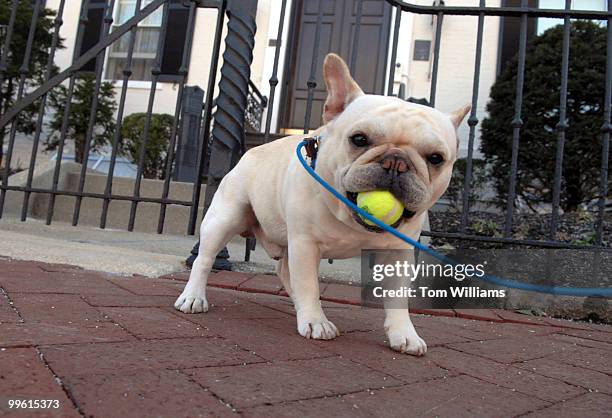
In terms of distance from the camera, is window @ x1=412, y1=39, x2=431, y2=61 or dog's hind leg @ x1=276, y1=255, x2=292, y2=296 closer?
dog's hind leg @ x1=276, y1=255, x2=292, y2=296

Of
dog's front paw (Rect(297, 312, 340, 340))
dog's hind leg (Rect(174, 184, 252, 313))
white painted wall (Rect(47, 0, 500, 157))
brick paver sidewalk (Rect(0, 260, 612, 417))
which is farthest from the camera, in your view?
white painted wall (Rect(47, 0, 500, 157))

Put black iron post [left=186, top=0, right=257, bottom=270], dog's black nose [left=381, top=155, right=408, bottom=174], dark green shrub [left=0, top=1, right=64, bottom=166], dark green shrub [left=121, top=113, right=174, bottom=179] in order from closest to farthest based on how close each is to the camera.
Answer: dog's black nose [left=381, top=155, right=408, bottom=174] → black iron post [left=186, top=0, right=257, bottom=270] → dark green shrub [left=121, top=113, right=174, bottom=179] → dark green shrub [left=0, top=1, right=64, bottom=166]

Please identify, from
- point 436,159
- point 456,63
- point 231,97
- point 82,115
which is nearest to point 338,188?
point 436,159

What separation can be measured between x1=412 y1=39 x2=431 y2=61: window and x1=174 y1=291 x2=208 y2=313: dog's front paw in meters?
7.36

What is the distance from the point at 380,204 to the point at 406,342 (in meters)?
0.48

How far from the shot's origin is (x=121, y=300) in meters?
1.69

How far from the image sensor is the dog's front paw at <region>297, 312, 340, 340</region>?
4.80 feet

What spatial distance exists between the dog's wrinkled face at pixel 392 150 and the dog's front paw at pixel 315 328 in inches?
15.0

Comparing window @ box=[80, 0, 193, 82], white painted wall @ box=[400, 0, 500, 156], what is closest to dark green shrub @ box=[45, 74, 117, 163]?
window @ box=[80, 0, 193, 82]

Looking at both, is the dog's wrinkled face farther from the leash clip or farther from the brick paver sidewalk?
the brick paver sidewalk

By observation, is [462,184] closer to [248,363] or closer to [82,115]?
[248,363]

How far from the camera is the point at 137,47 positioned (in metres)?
9.40

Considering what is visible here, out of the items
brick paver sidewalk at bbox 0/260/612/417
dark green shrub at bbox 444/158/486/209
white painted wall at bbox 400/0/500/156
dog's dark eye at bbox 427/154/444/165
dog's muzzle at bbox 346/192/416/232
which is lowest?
brick paver sidewalk at bbox 0/260/612/417

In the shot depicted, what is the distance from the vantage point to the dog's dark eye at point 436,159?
135cm
